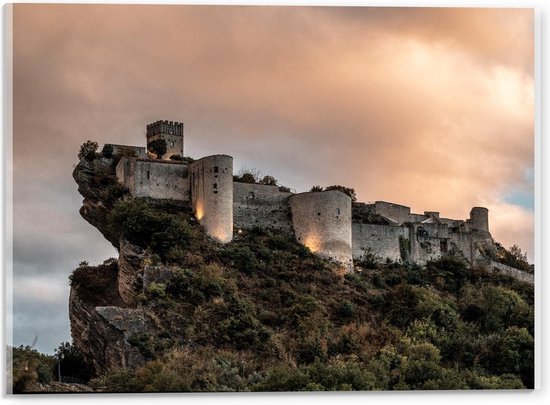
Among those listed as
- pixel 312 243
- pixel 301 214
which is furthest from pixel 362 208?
pixel 312 243

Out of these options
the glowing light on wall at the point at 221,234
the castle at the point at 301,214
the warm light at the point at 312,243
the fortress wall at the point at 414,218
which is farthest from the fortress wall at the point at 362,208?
the glowing light on wall at the point at 221,234

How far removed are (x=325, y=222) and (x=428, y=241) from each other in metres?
3.69

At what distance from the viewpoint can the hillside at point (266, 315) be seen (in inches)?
778

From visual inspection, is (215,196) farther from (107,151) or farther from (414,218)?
(414,218)

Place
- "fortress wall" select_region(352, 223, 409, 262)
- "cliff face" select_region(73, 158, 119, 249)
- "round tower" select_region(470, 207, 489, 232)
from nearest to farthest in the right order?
"round tower" select_region(470, 207, 489, 232), "cliff face" select_region(73, 158, 119, 249), "fortress wall" select_region(352, 223, 409, 262)

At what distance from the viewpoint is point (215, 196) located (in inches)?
1099

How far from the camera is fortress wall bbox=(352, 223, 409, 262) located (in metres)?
30.3

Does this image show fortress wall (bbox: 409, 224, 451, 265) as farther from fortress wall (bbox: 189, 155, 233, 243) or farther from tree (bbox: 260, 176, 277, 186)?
fortress wall (bbox: 189, 155, 233, 243)

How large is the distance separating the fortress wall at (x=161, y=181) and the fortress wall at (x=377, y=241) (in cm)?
458

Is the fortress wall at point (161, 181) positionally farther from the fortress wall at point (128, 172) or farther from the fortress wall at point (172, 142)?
the fortress wall at point (172, 142)

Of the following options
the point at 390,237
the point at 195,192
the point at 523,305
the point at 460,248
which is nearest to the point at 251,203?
the point at 195,192

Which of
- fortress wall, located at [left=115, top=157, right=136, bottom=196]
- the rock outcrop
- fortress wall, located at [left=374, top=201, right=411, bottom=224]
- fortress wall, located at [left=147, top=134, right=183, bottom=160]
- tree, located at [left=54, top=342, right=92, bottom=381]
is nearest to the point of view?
tree, located at [left=54, top=342, right=92, bottom=381]

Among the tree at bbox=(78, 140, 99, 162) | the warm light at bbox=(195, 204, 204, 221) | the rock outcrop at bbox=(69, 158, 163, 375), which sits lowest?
the rock outcrop at bbox=(69, 158, 163, 375)

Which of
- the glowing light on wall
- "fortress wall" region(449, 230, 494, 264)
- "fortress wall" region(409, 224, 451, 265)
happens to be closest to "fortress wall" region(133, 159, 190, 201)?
the glowing light on wall
